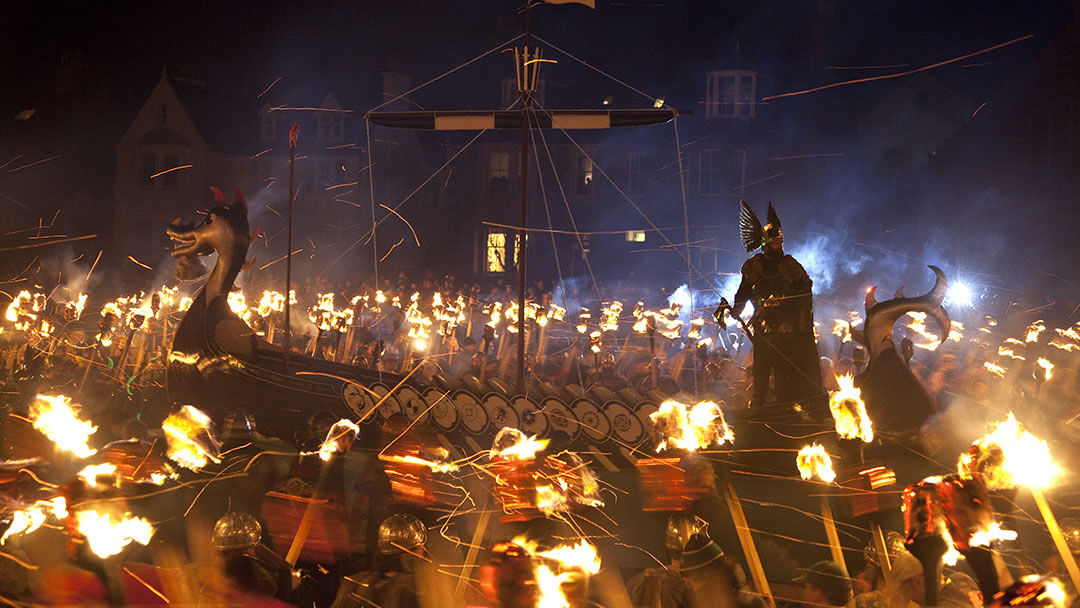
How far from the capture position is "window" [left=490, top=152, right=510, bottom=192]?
34.6 meters

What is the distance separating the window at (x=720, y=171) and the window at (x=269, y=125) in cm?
1878

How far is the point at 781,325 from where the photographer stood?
31.4 feet

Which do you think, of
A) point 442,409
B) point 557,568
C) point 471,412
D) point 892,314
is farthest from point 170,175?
point 557,568

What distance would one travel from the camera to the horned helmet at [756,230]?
9.59 m

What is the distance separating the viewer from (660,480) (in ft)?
25.7

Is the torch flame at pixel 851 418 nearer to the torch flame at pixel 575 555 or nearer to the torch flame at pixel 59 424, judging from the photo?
the torch flame at pixel 575 555

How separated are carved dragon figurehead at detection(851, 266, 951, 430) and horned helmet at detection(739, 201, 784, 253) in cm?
127

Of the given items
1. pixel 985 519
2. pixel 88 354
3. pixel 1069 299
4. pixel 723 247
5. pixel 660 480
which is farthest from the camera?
pixel 723 247

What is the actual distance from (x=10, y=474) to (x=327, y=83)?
116ft

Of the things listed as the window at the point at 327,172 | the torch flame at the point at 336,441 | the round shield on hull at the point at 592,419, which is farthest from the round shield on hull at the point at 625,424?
the window at the point at 327,172

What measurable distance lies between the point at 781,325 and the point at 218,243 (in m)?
7.67

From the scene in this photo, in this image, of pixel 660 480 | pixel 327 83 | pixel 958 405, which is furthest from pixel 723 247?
pixel 660 480

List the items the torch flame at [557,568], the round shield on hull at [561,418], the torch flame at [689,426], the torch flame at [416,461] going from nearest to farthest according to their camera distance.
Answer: the torch flame at [557,568], the torch flame at [416,461], the torch flame at [689,426], the round shield on hull at [561,418]

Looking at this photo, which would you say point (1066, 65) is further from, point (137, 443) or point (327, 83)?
point (327, 83)
